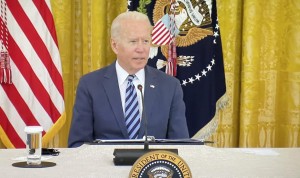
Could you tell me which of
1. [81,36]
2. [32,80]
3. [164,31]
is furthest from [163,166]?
[81,36]

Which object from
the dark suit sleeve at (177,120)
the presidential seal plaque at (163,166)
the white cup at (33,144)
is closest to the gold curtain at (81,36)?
the dark suit sleeve at (177,120)

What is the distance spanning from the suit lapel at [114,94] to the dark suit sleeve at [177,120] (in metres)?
0.30

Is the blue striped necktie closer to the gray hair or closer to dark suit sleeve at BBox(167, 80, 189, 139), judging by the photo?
dark suit sleeve at BBox(167, 80, 189, 139)

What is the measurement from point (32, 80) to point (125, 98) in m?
1.11

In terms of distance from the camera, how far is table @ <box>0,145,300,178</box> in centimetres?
190

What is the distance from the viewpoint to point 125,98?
3.16 m

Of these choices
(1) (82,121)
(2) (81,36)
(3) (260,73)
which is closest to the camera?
(1) (82,121)

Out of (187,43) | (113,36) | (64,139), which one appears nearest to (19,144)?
(64,139)

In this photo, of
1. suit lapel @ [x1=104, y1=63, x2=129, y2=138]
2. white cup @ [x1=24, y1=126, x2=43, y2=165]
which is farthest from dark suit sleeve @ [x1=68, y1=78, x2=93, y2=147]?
white cup @ [x1=24, y1=126, x2=43, y2=165]

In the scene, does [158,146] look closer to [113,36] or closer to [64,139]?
[113,36]

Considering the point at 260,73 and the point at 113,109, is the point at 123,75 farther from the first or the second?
the point at 260,73

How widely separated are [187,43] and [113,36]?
116 centimetres

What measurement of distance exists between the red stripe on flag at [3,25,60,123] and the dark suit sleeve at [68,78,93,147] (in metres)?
0.92

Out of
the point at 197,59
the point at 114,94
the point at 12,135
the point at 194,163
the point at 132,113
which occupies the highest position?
the point at 197,59
